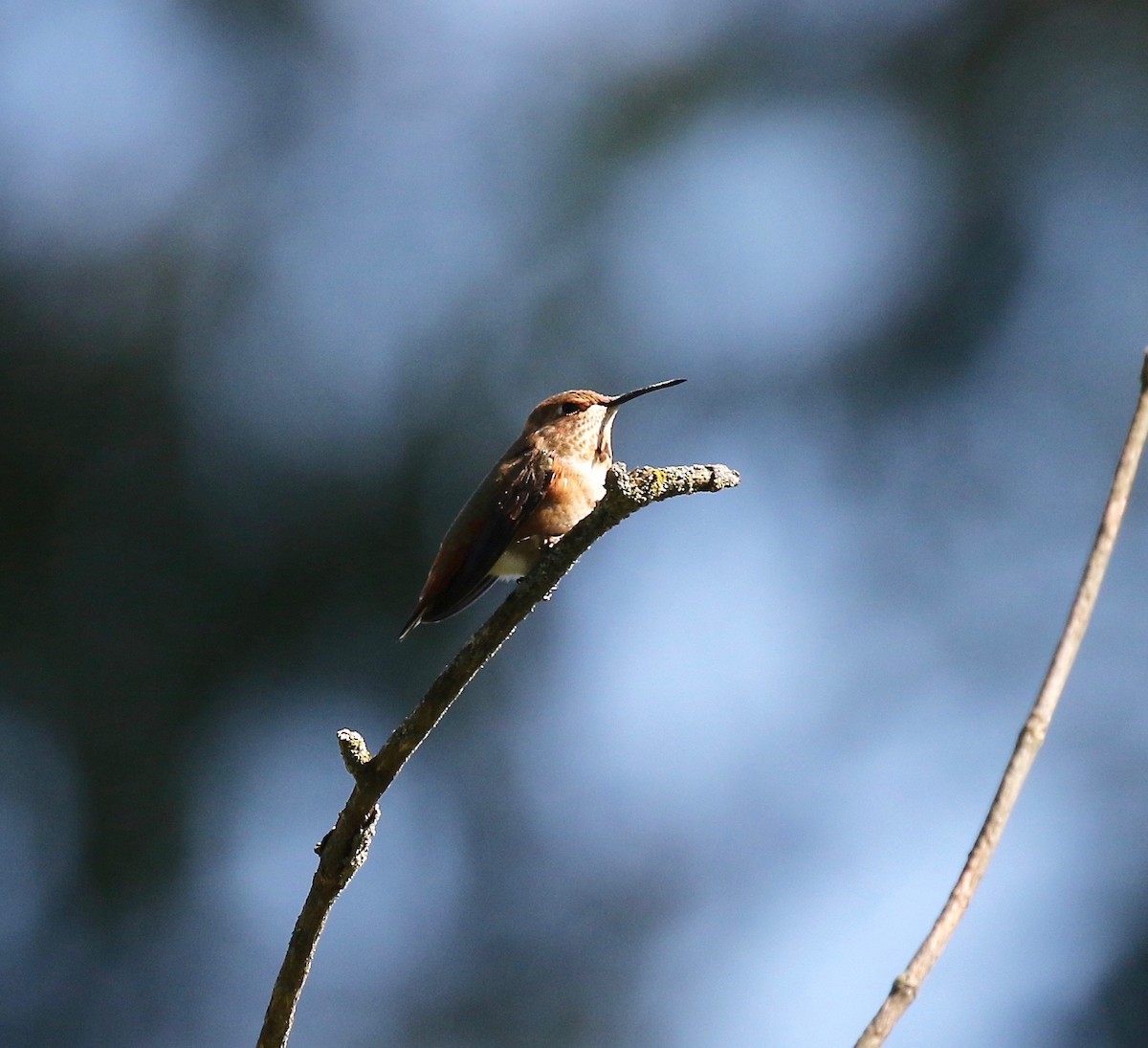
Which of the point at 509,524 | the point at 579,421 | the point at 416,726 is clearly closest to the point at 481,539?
the point at 509,524

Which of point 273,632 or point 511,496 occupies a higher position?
point 273,632

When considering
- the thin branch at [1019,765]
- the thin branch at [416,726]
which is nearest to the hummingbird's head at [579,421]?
the thin branch at [416,726]

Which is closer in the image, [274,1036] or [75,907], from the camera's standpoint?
[274,1036]

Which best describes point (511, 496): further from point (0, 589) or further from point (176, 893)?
point (0, 589)

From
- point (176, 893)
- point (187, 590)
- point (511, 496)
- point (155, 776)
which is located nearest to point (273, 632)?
point (187, 590)

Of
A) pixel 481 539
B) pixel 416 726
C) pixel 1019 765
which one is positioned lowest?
pixel 1019 765

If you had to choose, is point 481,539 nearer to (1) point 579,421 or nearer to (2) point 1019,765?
(1) point 579,421
